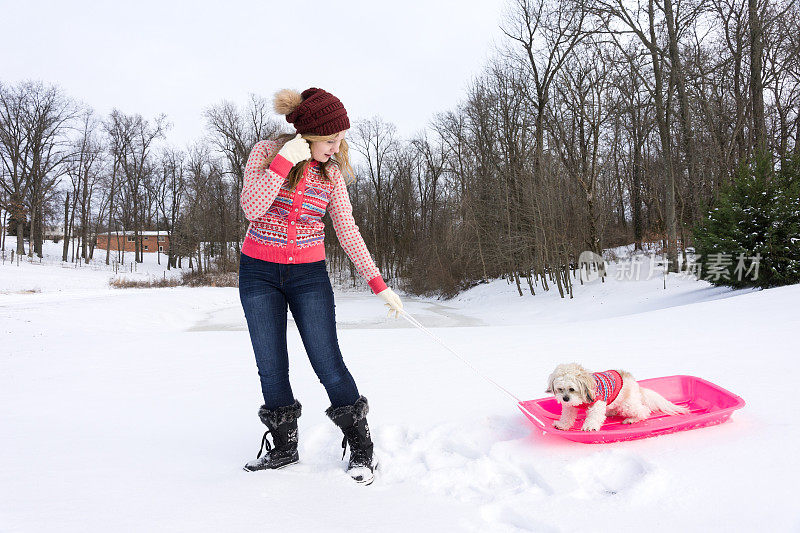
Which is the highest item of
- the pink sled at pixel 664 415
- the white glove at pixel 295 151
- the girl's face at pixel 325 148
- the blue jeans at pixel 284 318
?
the girl's face at pixel 325 148

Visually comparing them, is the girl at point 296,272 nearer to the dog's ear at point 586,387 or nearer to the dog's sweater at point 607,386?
the dog's ear at point 586,387

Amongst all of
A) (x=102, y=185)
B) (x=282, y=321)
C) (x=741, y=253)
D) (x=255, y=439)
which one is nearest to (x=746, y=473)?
(x=282, y=321)

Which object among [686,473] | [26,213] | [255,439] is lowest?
[255,439]

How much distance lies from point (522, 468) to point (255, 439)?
5.73 ft

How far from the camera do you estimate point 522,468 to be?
93.0 inches

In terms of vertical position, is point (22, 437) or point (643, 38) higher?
point (643, 38)

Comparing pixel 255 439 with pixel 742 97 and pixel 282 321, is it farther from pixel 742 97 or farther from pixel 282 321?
pixel 742 97

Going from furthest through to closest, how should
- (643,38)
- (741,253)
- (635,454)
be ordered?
1. (643,38)
2. (741,253)
3. (635,454)

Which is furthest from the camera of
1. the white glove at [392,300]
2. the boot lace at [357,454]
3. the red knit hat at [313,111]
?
the white glove at [392,300]

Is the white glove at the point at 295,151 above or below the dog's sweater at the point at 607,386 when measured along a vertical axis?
above

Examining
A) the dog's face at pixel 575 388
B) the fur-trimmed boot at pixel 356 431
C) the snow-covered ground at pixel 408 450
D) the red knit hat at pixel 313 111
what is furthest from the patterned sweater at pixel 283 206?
the dog's face at pixel 575 388

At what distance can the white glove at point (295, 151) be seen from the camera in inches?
87.4

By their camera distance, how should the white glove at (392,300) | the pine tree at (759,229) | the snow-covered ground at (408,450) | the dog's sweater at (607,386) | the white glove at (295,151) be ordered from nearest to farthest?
the snow-covered ground at (408,450)
the white glove at (295,151)
the white glove at (392,300)
the dog's sweater at (607,386)
the pine tree at (759,229)

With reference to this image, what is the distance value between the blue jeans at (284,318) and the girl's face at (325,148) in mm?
569
